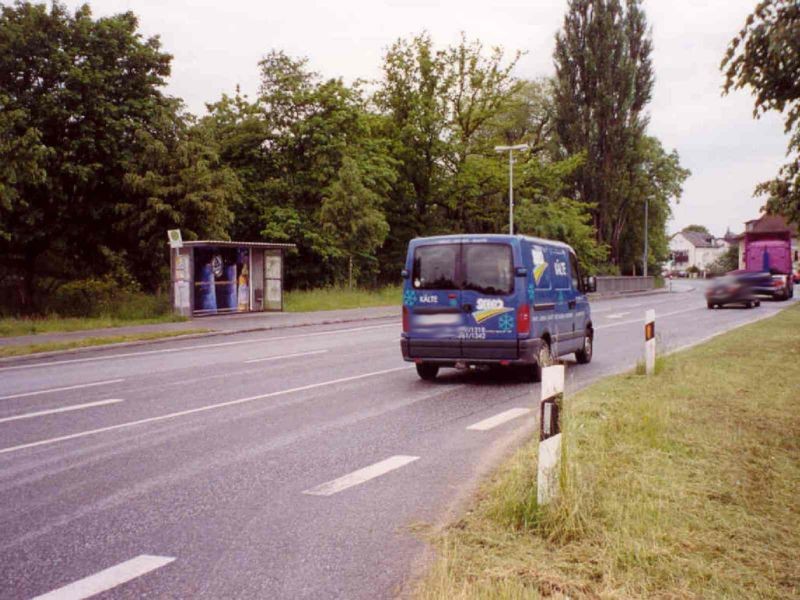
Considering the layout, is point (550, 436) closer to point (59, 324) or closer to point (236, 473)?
point (236, 473)

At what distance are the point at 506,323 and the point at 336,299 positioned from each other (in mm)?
22833

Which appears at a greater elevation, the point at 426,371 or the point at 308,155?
the point at 308,155

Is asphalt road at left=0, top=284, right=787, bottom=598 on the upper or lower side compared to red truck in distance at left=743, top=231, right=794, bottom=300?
lower

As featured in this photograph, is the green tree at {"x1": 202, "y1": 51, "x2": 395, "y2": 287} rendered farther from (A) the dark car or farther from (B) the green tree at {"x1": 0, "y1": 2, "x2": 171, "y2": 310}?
(A) the dark car

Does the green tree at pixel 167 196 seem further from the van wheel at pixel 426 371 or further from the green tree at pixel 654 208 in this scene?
the green tree at pixel 654 208

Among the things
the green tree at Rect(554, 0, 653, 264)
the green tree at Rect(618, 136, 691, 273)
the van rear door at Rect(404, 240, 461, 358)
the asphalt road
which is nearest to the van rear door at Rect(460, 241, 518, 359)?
the van rear door at Rect(404, 240, 461, 358)

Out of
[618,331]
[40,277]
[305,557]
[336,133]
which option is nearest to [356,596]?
[305,557]

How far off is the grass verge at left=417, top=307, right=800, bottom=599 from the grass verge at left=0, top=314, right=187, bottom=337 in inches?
658

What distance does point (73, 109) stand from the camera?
29.1 metres

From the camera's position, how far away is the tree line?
1151 inches

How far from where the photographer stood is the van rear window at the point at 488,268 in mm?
11953

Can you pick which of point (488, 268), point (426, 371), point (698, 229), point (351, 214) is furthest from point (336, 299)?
point (698, 229)

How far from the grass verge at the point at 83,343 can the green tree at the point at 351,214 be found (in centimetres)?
1552

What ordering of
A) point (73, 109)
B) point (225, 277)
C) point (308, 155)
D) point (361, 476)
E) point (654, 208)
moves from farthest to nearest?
1. point (654, 208)
2. point (308, 155)
3. point (73, 109)
4. point (225, 277)
5. point (361, 476)
